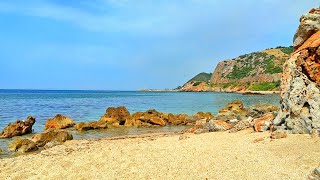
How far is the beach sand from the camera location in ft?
37.2

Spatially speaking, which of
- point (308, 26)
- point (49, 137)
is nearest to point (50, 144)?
point (49, 137)

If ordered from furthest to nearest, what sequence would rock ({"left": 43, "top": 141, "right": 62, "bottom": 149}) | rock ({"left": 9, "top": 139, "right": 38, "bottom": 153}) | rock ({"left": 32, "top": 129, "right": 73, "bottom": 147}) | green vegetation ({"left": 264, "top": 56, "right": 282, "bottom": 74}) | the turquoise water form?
1. green vegetation ({"left": 264, "top": 56, "right": 282, "bottom": 74})
2. the turquoise water
3. rock ({"left": 32, "top": 129, "right": 73, "bottom": 147})
4. rock ({"left": 43, "top": 141, "right": 62, "bottom": 149})
5. rock ({"left": 9, "top": 139, "right": 38, "bottom": 153})

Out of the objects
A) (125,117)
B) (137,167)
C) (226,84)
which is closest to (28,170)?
(137,167)

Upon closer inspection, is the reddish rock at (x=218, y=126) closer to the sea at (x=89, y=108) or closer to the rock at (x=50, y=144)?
the sea at (x=89, y=108)

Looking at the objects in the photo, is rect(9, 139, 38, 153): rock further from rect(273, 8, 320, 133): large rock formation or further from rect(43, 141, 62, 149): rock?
rect(273, 8, 320, 133): large rock formation

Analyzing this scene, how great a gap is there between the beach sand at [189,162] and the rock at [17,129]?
450 inches

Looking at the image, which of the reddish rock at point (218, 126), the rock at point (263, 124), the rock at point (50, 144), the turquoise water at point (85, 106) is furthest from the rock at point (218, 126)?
the turquoise water at point (85, 106)

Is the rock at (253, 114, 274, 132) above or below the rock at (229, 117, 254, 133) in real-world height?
above

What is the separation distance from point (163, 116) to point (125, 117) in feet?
14.0

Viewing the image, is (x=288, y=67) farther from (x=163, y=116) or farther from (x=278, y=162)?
(x=163, y=116)

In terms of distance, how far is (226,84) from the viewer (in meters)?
200

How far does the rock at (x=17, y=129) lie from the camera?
26281mm

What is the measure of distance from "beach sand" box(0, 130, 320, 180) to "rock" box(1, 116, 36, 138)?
11.4 metres

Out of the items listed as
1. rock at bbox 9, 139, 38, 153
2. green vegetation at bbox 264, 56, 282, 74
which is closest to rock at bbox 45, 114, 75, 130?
rock at bbox 9, 139, 38, 153
